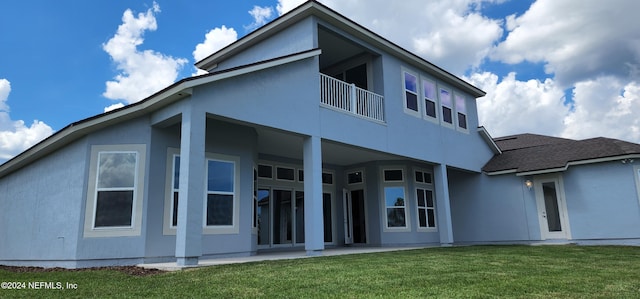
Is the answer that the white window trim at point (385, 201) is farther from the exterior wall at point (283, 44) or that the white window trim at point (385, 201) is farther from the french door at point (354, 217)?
the exterior wall at point (283, 44)

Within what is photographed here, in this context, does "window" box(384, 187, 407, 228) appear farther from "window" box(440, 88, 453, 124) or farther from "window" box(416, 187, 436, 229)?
"window" box(440, 88, 453, 124)

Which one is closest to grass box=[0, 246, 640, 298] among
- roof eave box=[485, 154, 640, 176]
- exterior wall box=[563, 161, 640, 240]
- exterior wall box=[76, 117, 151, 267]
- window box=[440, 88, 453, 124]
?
exterior wall box=[76, 117, 151, 267]

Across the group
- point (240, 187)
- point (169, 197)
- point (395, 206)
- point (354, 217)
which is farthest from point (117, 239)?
point (395, 206)

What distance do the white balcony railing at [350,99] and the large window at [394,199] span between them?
128 inches

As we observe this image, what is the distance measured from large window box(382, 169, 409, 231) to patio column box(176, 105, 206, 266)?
7.98 m

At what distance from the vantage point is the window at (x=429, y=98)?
13172mm

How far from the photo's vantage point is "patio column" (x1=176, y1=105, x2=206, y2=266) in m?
6.53

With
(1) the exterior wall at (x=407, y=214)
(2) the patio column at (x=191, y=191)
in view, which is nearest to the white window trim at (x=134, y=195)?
(2) the patio column at (x=191, y=191)

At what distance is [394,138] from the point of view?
1138 cm

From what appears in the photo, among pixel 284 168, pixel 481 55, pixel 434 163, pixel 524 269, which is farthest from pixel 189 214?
pixel 481 55

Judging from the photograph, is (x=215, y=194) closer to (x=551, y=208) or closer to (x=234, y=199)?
(x=234, y=199)

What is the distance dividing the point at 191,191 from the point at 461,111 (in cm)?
1144

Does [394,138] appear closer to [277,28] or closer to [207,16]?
[277,28]

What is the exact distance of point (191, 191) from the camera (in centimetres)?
666
